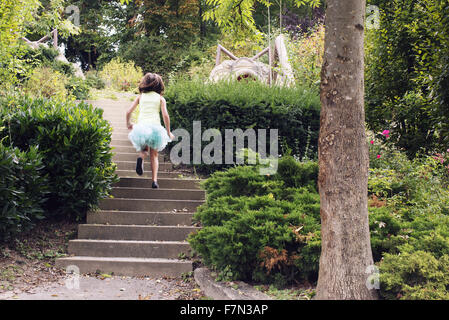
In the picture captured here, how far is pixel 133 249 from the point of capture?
20.1ft

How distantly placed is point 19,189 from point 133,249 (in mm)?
1714

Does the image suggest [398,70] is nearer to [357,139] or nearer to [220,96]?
[220,96]

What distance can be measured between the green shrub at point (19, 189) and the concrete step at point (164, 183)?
6.12ft

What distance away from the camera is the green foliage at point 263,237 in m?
4.43

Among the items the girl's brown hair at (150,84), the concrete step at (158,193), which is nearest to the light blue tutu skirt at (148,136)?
the girl's brown hair at (150,84)

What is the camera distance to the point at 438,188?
249 inches

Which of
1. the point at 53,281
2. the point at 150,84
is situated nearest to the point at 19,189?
the point at 53,281

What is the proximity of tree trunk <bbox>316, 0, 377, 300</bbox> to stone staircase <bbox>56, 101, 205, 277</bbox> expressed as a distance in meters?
2.52

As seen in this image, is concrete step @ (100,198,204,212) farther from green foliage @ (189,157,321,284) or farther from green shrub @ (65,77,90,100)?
green shrub @ (65,77,90,100)

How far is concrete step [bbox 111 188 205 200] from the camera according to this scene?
7766 mm

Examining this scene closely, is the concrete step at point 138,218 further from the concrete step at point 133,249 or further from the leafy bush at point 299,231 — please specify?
the leafy bush at point 299,231

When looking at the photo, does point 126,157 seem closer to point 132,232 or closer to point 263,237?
point 132,232

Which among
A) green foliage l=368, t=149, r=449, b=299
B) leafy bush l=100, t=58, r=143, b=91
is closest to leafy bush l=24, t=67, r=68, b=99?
leafy bush l=100, t=58, r=143, b=91
